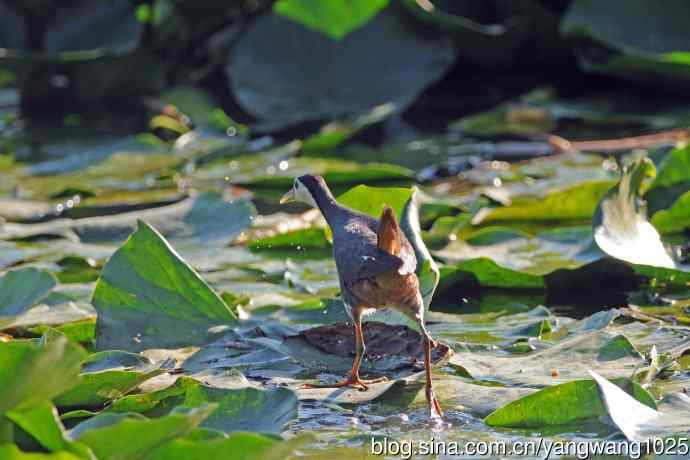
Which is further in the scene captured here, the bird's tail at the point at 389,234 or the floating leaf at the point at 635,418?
the bird's tail at the point at 389,234

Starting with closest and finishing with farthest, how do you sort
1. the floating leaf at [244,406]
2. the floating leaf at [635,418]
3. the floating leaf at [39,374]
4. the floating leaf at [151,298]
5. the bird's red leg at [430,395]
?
1. the floating leaf at [39,374]
2. the floating leaf at [635,418]
3. the floating leaf at [244,406]
4. the bird's red leg at [430,395]
5. the floating leaf at [151,298]

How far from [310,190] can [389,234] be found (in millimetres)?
793

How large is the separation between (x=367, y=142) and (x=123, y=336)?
2.81 m

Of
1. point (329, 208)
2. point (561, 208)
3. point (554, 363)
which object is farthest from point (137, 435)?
point (561, 208)

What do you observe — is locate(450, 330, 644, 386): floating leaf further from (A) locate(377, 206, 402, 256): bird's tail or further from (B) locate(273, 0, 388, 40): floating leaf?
(B) locate(273, 0, 388, 40): floating leaf

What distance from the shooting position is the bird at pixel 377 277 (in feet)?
8.13

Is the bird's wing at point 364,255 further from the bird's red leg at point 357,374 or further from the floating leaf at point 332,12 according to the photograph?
the floating leaf at point 332,12

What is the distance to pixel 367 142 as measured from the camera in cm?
545

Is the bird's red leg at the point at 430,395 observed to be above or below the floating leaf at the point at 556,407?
below

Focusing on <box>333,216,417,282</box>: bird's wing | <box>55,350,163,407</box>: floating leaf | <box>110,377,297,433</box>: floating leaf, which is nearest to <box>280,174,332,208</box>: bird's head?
<box>333,216,417,282</box>: bird's wing

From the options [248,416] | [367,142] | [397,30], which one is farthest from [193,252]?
[397,30]

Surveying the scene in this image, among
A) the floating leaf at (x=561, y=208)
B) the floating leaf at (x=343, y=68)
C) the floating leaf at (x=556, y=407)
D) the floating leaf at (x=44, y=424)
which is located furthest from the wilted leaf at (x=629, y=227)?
the floating leaf at (x=343, y=68)

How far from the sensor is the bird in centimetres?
248

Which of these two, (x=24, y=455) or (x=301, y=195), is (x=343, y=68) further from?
(x=24, y=455)
